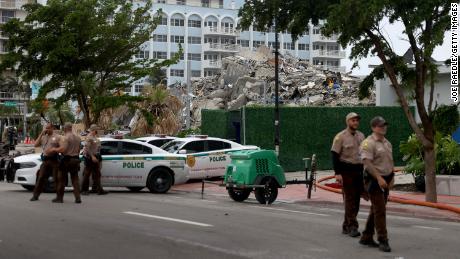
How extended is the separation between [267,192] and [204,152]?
648cm

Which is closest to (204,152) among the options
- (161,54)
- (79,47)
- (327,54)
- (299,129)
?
(299,129)

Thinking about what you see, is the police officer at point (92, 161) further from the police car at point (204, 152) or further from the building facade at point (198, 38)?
the building facade at point (198, 38)

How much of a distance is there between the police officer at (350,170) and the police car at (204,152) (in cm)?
1172

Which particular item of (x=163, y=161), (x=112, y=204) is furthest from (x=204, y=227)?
(x=163, y=161)

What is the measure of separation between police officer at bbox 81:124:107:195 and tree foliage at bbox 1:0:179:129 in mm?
9131

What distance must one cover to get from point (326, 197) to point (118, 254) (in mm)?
9641

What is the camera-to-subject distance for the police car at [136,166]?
18438 millimetres

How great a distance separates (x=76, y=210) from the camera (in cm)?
1355

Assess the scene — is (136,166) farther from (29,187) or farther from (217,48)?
(217,48)

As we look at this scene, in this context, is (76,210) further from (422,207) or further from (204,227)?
(422,207)

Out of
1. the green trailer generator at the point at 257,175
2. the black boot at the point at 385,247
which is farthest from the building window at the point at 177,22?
the black boot at the point at 385,247

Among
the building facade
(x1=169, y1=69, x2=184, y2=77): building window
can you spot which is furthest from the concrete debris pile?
the building facade

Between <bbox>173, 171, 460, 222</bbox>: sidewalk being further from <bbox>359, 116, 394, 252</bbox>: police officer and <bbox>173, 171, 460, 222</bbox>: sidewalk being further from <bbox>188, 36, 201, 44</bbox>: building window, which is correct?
<bbox>188, 36, 201, 44</bbox>: building window

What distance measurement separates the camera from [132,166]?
18.6 metres
